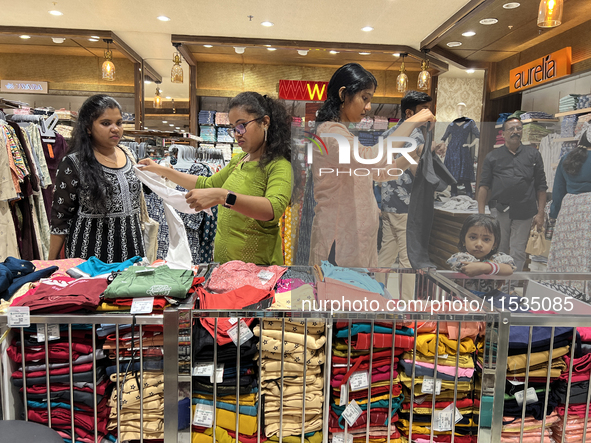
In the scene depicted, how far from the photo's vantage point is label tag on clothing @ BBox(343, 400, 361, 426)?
1264 millimetres

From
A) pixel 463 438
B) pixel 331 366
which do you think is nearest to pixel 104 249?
pixel 331 366

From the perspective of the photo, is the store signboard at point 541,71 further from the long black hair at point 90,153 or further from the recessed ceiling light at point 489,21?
the long black hair at point 90,153

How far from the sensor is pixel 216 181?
6.65 ft

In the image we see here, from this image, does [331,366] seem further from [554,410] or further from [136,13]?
[136,13]

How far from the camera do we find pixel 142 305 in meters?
1.23

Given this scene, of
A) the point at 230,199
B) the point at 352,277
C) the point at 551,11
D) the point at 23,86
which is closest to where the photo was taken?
the point at 352,277

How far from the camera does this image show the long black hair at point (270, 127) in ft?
5.85

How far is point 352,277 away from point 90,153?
4.84 feet

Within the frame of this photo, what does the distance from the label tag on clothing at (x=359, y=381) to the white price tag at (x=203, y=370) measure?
0.41 m

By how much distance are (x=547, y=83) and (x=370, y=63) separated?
2.85 meters

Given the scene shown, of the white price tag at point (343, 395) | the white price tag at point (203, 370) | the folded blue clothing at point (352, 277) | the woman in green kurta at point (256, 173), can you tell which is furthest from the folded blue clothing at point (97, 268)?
the white price tag at point (343, 395)

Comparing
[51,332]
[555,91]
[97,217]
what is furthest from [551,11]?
[51,332]

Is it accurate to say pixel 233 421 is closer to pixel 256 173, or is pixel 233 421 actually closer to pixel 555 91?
pixel 256 173

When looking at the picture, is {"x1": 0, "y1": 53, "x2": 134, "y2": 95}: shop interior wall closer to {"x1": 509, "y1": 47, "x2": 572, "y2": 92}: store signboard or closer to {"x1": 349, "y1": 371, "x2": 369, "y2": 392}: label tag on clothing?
{"x1": 509, "y1": 47, "x2": 572, "y2": 92}: store signboard
